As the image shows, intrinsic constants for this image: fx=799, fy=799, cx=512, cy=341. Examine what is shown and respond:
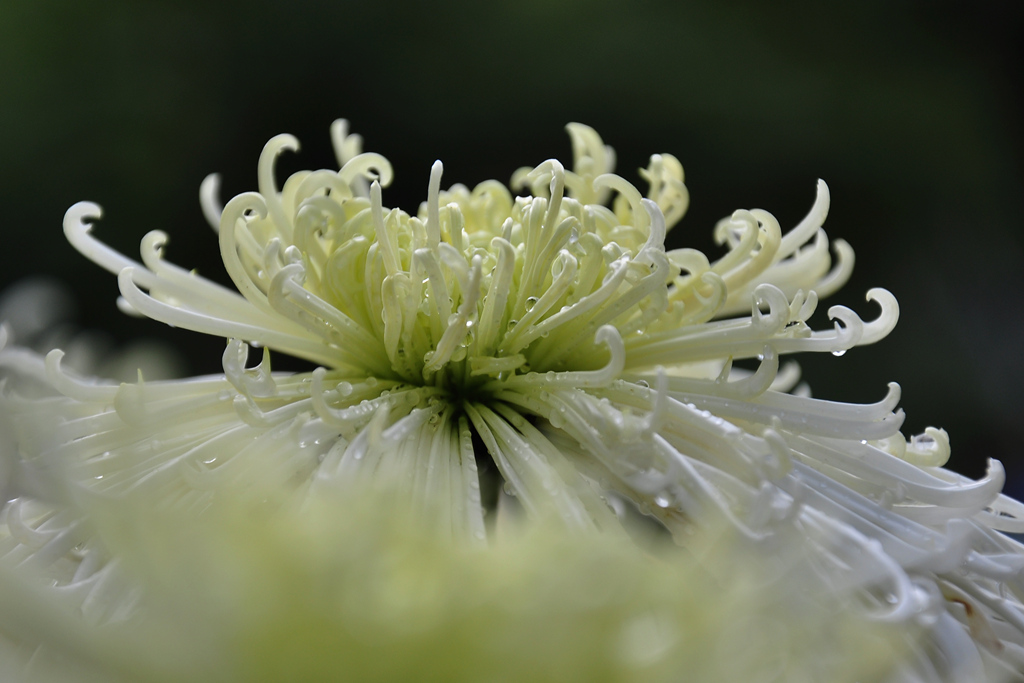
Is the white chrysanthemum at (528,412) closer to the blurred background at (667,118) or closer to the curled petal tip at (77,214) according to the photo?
the curled petal tip at (77,214)

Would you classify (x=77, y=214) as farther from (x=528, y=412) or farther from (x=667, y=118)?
(x=667, y=118)

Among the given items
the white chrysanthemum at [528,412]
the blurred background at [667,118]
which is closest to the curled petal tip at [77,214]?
the white chrysanthemum at [528,412]

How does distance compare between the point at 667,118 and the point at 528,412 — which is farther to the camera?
the point at 667,118

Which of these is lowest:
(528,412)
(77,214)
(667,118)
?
(528,412)

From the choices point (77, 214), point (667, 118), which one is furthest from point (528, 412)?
point (667, 118)

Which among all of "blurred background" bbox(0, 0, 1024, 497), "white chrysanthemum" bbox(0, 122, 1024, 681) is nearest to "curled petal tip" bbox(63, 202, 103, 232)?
"white chrysanthemum" bbox(0, 122, 1024, 681)

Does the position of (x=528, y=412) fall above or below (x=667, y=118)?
below

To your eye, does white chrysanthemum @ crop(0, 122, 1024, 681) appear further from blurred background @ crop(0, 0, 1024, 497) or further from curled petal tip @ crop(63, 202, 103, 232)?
blurred background @ crop(0, 0, 1024, 497)
